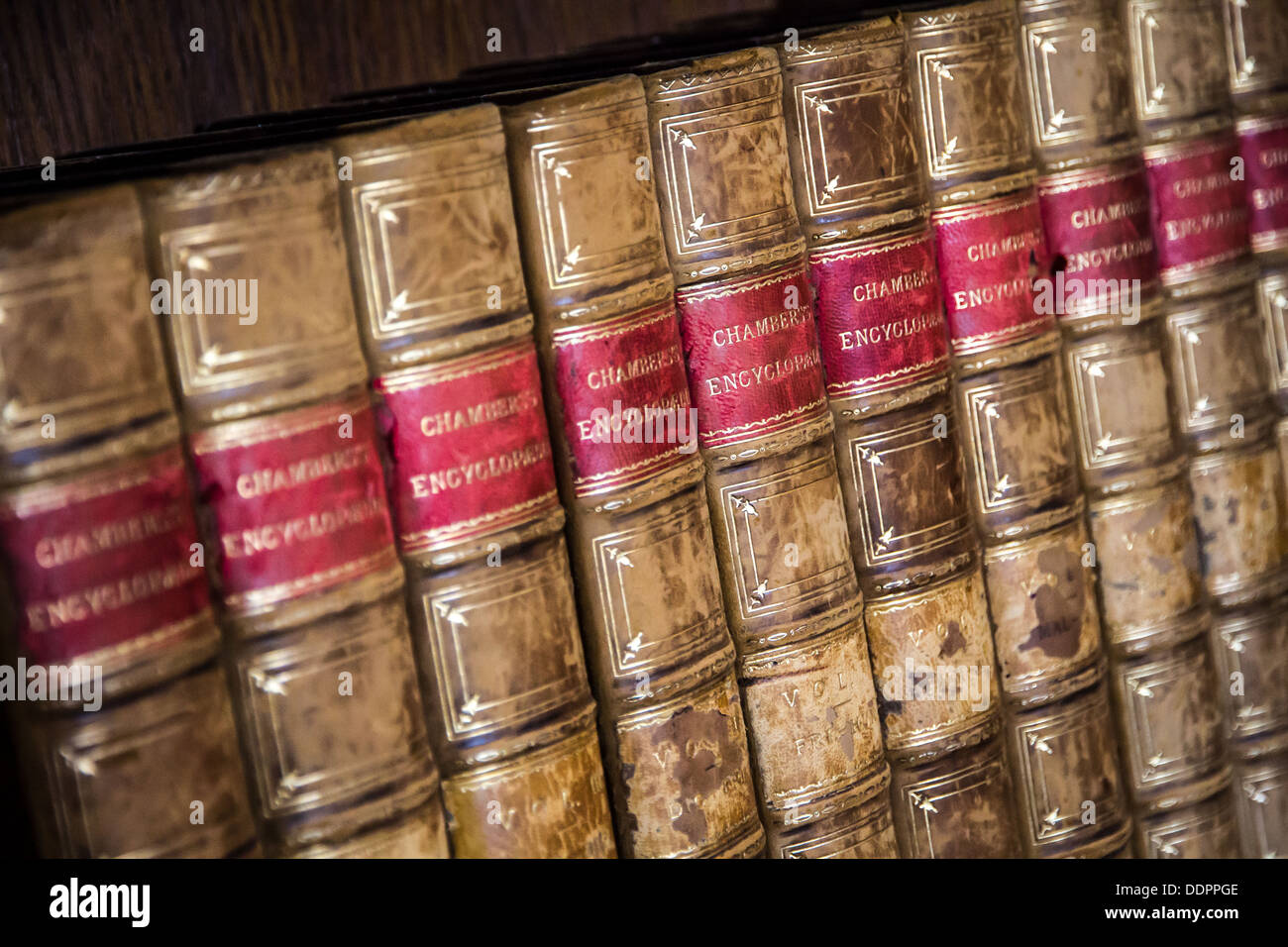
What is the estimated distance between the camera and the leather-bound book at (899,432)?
0.91 meters

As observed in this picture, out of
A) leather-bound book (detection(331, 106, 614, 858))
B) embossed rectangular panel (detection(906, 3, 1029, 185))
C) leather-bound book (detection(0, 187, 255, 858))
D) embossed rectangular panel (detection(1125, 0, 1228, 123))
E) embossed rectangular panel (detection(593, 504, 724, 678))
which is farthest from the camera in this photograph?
embossed rectangular panel (detection(1125, 0, 1228, 123))

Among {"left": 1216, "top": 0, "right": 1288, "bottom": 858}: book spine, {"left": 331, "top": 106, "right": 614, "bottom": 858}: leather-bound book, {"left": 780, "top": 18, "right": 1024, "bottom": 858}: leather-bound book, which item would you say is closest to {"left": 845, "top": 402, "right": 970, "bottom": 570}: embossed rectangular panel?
{"left": 780, "top": 18, "right": 1024, "bottom": 858}: leather-bound book

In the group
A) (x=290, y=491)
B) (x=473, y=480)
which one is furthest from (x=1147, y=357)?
(x=290, y=491)

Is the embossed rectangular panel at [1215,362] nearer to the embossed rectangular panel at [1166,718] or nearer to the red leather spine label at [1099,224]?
the red leather spine label at [1099,224]

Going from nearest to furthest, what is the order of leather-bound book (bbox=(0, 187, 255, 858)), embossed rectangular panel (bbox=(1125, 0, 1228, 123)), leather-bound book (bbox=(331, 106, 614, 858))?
1. leather-bound book (bbox=(0, 187, 255, 858))
2. leather-bound book (bbox=(331, 106, 614, 858))
3. embossed rectangular panel (bbox=(1125, 0, 1228, 123))

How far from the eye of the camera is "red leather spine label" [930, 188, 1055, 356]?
3.19 ft

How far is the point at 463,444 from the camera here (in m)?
0.76

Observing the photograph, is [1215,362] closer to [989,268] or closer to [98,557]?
[989,268]

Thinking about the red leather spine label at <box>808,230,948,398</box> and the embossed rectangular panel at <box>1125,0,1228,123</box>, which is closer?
the red leather spine label at <box>808,230,948,398</box>

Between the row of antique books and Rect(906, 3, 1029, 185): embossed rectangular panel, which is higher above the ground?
Rect(906, 3, 1029, 185): embossed rectangular panel

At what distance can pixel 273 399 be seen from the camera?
0.69m

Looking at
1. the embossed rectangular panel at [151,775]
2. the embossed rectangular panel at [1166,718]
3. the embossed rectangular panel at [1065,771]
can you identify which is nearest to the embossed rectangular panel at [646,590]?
the embossed rectangular panel at [151,775]

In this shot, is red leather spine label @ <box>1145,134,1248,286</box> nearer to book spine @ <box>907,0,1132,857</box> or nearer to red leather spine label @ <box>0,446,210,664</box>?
book spine @ <box>907,0,1132,857</box>
